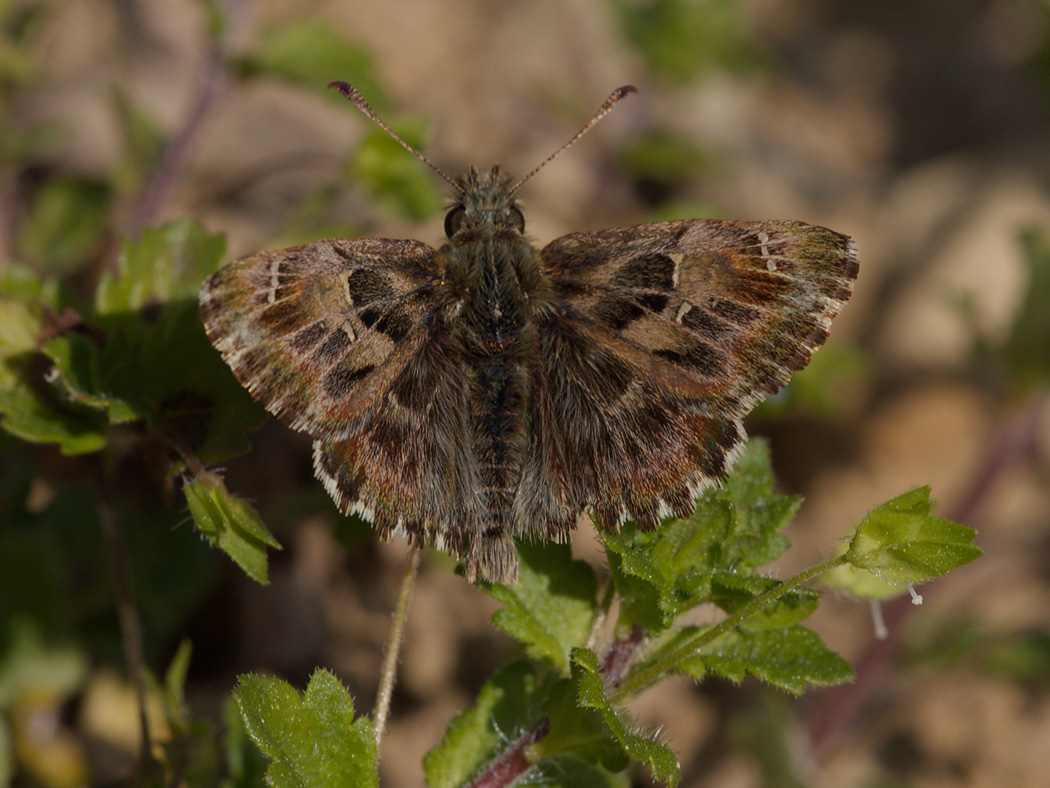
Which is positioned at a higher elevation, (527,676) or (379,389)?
(379,389)

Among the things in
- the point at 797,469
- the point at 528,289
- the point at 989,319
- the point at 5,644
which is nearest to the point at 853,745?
the point at 797,469

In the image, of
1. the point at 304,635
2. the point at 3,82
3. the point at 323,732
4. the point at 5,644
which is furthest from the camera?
the point at 3,82

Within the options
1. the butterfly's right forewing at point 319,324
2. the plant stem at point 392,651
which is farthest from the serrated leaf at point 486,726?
the butterfly's right forewing at point 319,324

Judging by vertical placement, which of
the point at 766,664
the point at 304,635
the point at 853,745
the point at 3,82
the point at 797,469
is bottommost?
the point at 853,745

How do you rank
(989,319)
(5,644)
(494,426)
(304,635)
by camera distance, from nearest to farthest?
(494,426) < (5,644) < (304,635) < (989,319)

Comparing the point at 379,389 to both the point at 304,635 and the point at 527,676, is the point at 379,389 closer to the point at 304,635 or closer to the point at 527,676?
the point at 527,676

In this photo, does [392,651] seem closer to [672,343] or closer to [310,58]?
[672,343]

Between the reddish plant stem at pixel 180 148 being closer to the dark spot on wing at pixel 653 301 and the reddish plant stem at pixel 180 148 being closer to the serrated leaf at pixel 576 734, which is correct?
the dark spot on wing at pixel 653 301
